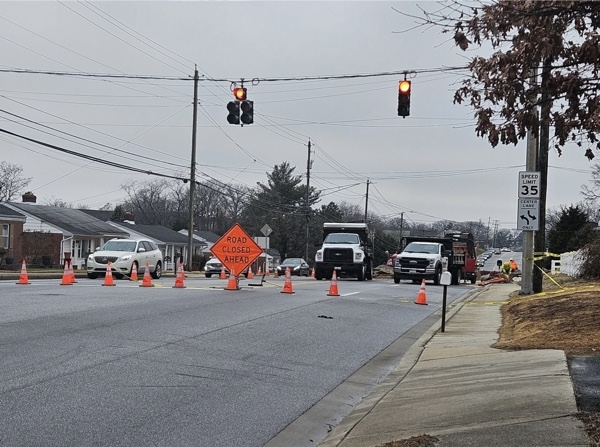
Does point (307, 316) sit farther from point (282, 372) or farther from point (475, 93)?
point (475, 93)

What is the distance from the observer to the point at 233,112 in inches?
894

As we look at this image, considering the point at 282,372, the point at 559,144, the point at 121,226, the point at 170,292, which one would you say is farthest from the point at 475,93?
the point at 121,226

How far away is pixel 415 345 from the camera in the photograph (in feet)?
43.8

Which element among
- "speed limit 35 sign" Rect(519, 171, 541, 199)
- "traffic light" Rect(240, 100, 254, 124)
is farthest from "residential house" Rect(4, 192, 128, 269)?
"speed limit 35 sign" Rect(519, 171, 541, 199)

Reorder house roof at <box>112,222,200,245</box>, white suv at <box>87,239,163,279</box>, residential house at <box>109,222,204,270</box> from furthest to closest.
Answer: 1. house roof at <box>112,222,200,245</box>
2. residential house at <box>109,222,204,270</box>
3. white suv at <box>87,239,163,279</box>

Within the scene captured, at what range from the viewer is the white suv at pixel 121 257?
96.8 ft

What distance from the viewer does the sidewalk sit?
6262 mm

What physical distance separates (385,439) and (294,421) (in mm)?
1373

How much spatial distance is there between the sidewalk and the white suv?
772 inches

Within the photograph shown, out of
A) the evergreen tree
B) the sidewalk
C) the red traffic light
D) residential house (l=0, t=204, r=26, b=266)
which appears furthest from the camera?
the evergreen tree

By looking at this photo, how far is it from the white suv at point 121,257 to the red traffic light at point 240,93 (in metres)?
9.68

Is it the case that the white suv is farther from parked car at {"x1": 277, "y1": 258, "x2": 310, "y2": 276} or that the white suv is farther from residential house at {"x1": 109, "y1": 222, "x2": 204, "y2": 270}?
residential house at {"x1": 109, "y1": 222, "x2": 204, "y2": 270}

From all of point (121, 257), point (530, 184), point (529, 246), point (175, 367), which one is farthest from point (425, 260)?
point (175, 367)

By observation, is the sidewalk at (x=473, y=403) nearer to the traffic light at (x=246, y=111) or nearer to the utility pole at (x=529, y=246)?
the utility pole at (x=529, y=246)
